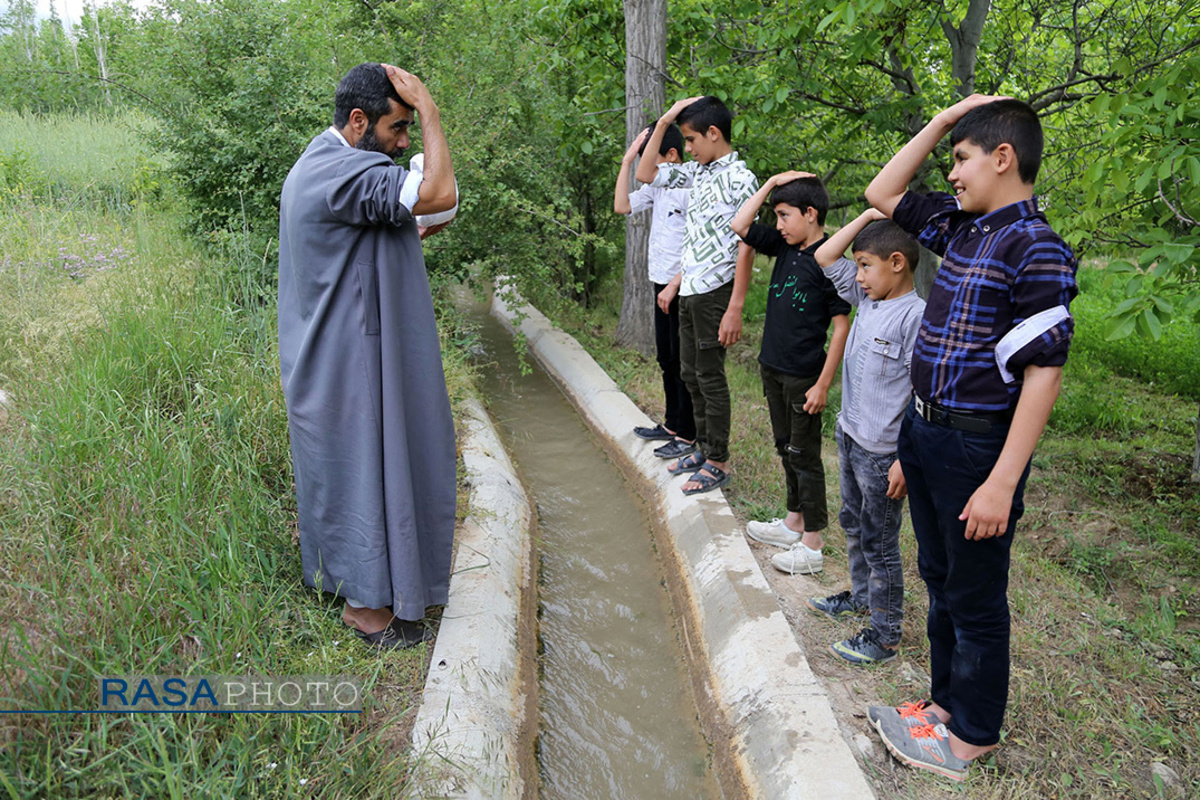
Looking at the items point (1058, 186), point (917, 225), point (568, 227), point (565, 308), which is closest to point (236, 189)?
point (568, 227)

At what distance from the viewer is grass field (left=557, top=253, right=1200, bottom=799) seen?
2.65 metres

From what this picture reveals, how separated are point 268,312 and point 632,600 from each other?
2.70 m

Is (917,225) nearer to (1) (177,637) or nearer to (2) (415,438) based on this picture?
(2) (415,438)

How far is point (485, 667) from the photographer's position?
3.13m

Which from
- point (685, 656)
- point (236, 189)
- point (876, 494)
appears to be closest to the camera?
point (876, 494)

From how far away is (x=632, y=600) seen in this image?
13.8 feet

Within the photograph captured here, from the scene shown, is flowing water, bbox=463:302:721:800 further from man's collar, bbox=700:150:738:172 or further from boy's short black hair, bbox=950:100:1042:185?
boy's short black hair, bbox=950:100:1042:185

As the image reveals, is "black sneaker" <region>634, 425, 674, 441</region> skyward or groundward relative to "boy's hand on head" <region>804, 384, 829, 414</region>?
groundward

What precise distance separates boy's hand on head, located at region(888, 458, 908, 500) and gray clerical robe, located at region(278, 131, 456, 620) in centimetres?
172

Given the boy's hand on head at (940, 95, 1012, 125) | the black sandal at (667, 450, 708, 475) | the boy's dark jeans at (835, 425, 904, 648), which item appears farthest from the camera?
the black sandal at (667, 450, 708, 475)

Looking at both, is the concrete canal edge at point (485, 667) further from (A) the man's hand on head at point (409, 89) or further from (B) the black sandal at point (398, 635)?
(A) the man's hand on head at point (409, 89)

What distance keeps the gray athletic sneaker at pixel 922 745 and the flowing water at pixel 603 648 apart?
0.67 metres

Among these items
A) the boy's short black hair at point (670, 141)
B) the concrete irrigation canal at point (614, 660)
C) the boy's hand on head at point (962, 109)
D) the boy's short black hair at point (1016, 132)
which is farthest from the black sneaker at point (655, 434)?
the boy's short black hair at point (1016, 132)

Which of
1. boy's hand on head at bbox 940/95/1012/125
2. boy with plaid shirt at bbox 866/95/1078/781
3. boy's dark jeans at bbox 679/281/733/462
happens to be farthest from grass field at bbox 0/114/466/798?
boy's hand on head at bbox 940/95/1012/125
